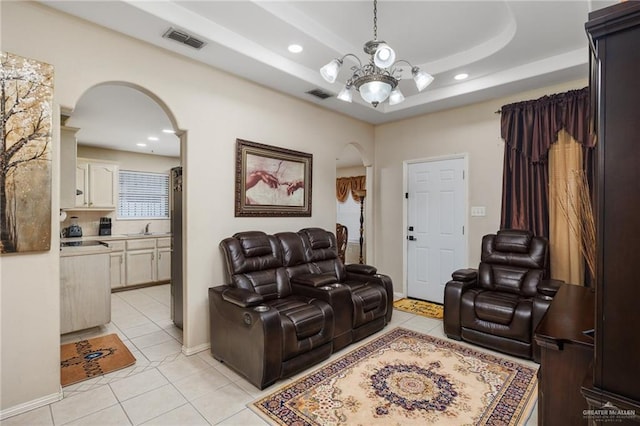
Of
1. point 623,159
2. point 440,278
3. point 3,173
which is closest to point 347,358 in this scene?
point 440,278

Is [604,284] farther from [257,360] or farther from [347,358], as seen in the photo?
[347,358]

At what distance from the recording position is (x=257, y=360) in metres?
2.39

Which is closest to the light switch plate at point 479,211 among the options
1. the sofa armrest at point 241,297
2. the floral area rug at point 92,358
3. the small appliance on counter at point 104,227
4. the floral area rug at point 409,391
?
the floral area rug at point 409,391

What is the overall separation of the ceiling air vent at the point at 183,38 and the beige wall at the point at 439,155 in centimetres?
321

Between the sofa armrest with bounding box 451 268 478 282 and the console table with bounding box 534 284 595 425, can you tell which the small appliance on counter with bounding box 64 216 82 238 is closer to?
the sofa armrest with bounding box 451 268 478 282

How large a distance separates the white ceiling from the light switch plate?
4.59 ft

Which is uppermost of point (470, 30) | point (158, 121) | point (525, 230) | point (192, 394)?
point (470, 30)

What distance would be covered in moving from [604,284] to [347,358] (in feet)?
7.74

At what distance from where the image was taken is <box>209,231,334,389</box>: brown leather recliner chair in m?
2.39

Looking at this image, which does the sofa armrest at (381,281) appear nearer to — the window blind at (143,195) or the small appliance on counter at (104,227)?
the small appliance on counter at (104,227)

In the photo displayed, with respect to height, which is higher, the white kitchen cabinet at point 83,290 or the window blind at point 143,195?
the window blind at point 143,195

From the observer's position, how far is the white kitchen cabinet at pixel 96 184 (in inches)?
215

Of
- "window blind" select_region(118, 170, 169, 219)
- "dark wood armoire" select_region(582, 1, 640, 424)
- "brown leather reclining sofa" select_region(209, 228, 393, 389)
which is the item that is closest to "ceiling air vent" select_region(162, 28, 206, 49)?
"brown leather reclining sofa" select_region(209, 228, 393, 389)

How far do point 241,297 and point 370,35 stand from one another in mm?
2715
